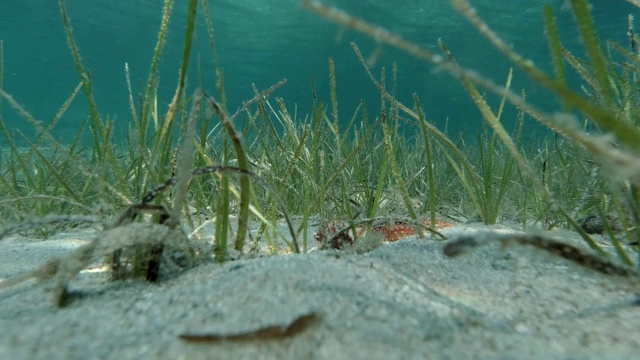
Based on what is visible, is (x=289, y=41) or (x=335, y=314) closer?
(x=335, y=314)

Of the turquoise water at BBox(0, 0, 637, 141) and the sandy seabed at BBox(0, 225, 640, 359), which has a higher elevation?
the turquoise water at BBox(0, 0, 637, 141)

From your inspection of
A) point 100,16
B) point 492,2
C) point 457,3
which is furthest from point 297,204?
point 100,16

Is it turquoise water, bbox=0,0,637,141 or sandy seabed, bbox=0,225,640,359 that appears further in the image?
turquoise water, bbox=0,0,637,141

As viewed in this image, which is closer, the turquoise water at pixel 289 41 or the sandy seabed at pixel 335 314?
the sandy seabed at pixel 335 314

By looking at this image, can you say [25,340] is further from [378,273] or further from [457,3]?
[457,3]
